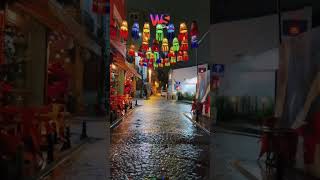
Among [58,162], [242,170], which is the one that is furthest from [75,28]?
[242,170]

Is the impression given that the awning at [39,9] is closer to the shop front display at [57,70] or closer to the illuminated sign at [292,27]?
the shop front display at [57,70]

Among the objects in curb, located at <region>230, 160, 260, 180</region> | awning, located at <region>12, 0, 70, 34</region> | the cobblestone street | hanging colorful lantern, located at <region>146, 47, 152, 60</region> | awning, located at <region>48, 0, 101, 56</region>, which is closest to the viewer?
the cobblestone street

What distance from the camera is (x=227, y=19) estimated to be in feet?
88.9

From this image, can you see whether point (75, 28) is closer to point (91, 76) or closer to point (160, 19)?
point (91, 76)

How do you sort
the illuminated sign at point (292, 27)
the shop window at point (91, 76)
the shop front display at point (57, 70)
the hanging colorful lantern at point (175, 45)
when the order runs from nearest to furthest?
the illuminated sign at point (292, 27)
the shop front display at point (57, 70)
the shop window at point (91, 76)
the hanging colorful lantern at point (175, 45)

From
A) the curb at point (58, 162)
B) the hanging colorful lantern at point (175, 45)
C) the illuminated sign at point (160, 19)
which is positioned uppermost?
the illuminated sign at point (160, 19)

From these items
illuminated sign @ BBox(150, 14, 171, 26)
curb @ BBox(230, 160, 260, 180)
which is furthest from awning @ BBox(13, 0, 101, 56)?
illuminated sign @ BBox(150, 14, 171, 26)

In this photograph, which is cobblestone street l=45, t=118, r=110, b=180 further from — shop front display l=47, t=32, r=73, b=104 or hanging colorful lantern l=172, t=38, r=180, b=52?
hanging colorful lantern l=172, t=38, r=180, b=52

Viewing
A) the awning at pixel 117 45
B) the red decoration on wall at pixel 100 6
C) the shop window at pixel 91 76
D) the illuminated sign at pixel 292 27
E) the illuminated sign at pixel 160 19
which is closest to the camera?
the illuminated sign at pixel 292 27

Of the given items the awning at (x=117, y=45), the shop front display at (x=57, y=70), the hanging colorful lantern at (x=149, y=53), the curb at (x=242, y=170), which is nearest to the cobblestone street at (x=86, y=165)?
the curb at (x=242, y=170)

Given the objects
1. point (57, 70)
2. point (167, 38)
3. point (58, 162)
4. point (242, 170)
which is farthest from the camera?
point (167, 38)

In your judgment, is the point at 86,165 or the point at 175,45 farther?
the point at 175,45

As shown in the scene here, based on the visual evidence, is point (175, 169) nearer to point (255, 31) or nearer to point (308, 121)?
point (308, 121)

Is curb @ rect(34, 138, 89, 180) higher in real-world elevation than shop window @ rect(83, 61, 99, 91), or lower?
lower
